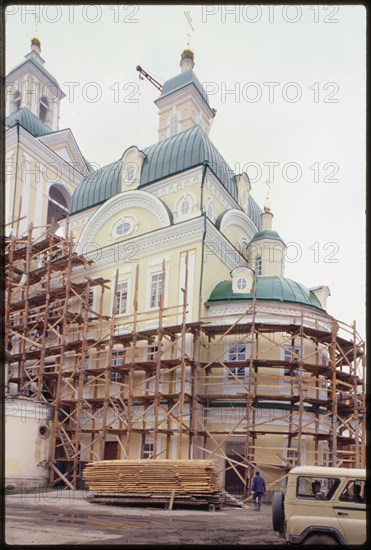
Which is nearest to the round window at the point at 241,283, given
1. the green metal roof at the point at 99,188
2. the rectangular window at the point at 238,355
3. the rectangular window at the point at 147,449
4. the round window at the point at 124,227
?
the rectangular window at the point at 238,355

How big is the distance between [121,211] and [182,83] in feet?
30.7

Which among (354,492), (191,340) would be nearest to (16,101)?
(191,340)

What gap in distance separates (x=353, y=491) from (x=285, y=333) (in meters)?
14.4

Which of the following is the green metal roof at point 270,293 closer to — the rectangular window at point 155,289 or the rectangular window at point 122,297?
the rectangular window at point 155,289

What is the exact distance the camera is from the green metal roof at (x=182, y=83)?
34.9 m

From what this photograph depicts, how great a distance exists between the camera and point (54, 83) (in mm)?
39750

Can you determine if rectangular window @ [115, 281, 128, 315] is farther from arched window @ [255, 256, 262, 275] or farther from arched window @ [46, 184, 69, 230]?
arched window @ [46, 184, 69, 230]

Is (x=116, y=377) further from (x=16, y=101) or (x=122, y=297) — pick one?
(x=16, y=101)

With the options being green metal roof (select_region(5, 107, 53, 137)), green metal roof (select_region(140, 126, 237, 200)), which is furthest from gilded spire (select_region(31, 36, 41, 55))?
green metal roof (select_region(140, 126, 237, 200))

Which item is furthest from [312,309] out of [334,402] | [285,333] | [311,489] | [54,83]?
[54,83]

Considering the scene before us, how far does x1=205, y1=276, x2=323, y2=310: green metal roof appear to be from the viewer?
83.6 ft

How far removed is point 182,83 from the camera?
34875 mm

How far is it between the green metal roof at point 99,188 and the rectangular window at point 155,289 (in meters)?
5.85

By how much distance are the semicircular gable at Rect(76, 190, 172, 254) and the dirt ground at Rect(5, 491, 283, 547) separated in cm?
1282
